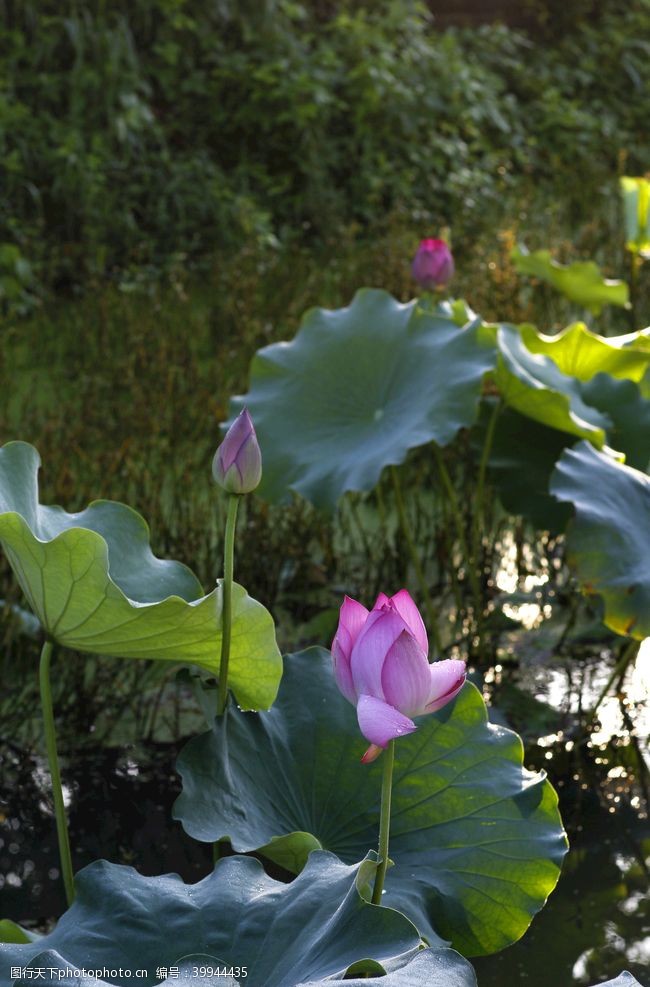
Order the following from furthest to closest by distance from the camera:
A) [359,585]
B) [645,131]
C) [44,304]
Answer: [645,131] → [44,304] → [359,585]

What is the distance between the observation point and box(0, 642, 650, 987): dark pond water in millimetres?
1623

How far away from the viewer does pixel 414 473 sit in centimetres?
325

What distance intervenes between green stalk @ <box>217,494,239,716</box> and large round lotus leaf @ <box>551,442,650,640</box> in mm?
610

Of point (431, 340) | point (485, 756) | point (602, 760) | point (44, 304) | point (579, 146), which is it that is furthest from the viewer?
point (579, 146)

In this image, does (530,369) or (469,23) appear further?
(469,23)

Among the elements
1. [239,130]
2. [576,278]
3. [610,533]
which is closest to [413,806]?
[610,533]

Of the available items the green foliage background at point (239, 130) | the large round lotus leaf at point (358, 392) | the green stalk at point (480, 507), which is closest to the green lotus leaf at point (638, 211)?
the green stalk at point (480, 507)

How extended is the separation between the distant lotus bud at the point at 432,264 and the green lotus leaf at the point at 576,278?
1.85 feet

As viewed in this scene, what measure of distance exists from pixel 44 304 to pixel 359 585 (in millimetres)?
2552

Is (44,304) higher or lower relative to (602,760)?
lower

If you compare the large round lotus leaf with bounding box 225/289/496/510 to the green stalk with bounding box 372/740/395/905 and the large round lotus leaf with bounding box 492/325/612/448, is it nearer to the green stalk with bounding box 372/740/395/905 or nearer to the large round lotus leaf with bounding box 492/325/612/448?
the large round lotus leaf with bounding box 492/325/612/448

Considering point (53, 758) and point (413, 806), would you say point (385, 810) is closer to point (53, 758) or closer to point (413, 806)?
point (413, 806)

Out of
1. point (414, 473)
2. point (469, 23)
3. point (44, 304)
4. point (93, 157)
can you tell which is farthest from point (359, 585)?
point (469, 23)

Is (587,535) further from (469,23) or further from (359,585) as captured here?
(469,23)
